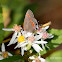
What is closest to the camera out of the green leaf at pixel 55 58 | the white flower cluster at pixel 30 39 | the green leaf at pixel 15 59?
the green leaf at pixel 15 59

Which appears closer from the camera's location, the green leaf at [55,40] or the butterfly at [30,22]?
the butterfly at [30,22]

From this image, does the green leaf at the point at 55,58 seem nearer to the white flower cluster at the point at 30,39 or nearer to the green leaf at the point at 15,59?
the white flower cluster at the point at 30,39

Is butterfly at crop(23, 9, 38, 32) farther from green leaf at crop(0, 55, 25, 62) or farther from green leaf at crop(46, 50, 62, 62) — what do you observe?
green leaf at crop(46, 50, 62, 62)

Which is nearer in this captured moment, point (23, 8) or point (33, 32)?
point (33, 32)

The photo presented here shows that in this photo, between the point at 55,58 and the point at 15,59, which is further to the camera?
the point at 55,58

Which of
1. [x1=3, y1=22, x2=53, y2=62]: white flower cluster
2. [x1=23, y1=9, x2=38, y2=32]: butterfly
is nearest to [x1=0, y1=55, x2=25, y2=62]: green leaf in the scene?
[x1=3, y1=22, x2=53, y2=62]: white flower cluster

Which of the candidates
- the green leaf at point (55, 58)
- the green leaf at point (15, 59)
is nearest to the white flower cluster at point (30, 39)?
the green leaf at point (15, 59)

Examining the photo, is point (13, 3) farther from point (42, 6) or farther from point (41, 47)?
point (41, 47)

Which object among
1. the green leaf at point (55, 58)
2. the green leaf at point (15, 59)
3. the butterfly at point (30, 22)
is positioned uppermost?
the butterfly at point (30, 22)

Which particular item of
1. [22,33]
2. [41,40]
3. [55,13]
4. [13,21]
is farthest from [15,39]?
[55,13]

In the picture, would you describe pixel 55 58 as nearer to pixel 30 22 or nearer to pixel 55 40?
pixel 55 40

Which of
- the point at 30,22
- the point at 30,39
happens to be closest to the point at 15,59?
the point at 30,39
